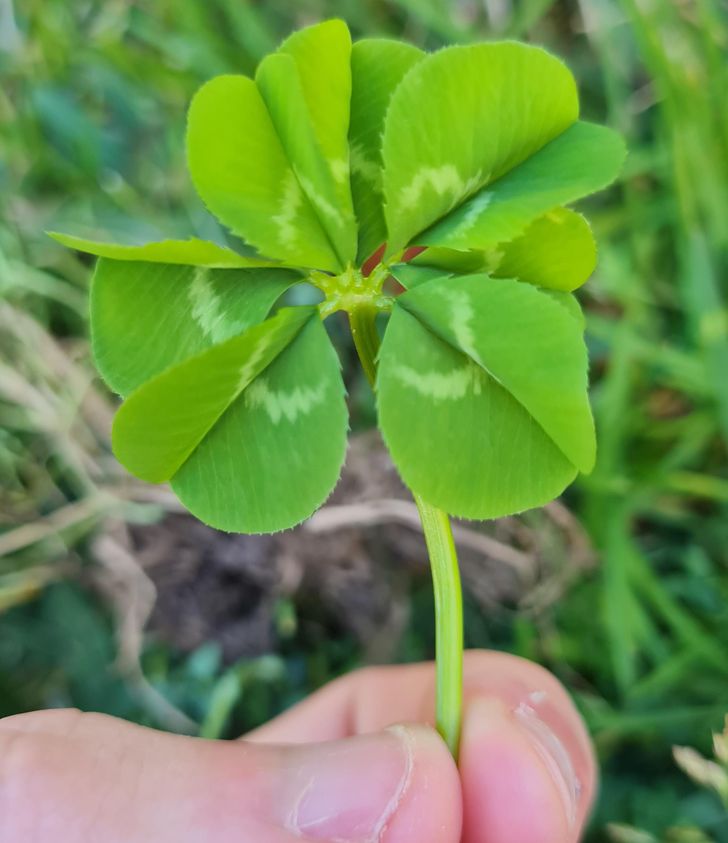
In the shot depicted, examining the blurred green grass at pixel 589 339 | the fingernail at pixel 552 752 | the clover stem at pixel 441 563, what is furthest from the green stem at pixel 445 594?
the blurred green grass at pixel 589 339

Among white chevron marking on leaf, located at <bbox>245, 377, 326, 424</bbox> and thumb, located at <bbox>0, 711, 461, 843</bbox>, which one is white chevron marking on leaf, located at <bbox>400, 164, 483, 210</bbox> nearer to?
white chevron marking on leaf, located at <bbox>245, 377, 326, 424</bbox>

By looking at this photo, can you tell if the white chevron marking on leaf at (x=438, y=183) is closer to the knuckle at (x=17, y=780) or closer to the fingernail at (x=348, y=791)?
the fingernail at (x=348, y=791)

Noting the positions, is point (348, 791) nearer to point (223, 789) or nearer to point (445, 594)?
point (223, 789)

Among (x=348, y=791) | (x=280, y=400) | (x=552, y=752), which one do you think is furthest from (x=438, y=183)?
(x=552, y=752)

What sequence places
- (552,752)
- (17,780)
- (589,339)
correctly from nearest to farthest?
1. (17,780)
2. (552,752)
3. (589,339)

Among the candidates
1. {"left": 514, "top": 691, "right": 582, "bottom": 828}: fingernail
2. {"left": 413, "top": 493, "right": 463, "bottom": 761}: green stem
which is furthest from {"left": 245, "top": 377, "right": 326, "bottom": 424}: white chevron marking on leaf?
{"left": 514, "top": 691, "right": 582, "bottom": 828}: fingernail

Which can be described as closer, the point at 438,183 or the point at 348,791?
the point at 438,183

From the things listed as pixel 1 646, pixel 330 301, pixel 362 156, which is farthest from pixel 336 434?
pixel 1 646
